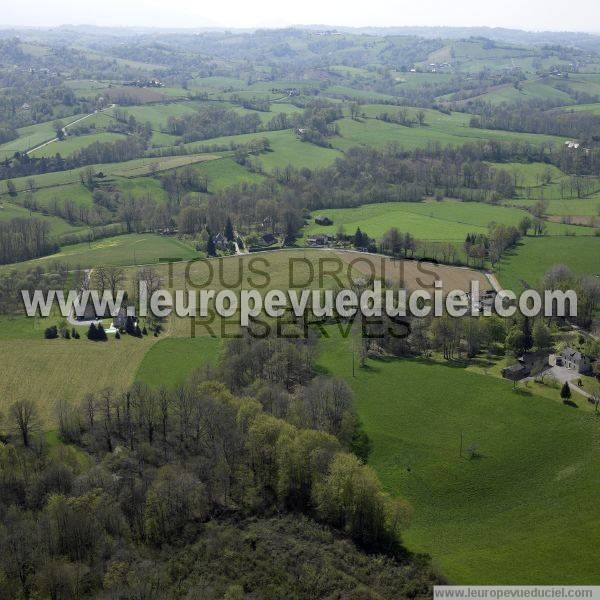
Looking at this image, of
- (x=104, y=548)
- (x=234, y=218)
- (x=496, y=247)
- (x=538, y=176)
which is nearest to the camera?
(x=104, y=548)

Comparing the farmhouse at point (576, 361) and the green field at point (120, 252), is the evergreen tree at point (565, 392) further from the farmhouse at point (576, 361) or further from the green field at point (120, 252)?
the green field at point (120, 252)

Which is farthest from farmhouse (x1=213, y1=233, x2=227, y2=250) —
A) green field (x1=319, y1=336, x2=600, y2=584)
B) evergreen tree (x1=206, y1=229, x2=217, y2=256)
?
green field (x1=319, y1=336, x2=600, y2=584)

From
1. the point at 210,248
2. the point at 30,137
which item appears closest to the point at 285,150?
the point at 30,137

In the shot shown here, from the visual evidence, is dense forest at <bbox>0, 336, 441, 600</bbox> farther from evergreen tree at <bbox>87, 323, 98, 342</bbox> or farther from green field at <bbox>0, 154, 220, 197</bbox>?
green field at <bbox>0, 154, 220, 197</bbox>

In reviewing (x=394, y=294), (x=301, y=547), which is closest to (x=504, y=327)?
(x=394, y=294)

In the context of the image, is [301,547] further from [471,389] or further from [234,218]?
[234,218]

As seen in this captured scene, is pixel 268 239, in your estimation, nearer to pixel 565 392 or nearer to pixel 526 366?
pixel 526 366
